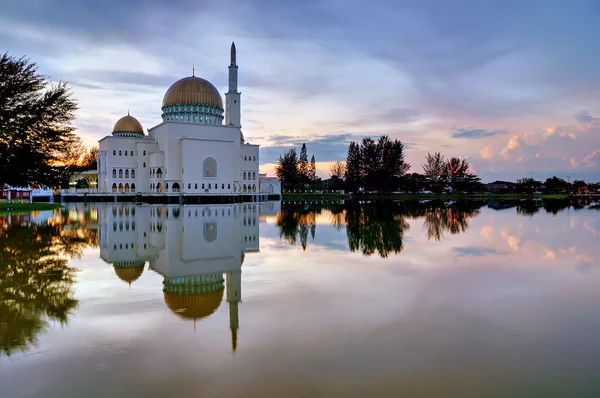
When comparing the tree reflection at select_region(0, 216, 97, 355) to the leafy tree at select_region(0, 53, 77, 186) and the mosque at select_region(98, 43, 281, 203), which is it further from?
the mosque at select_region(98, 43, 281, 203)

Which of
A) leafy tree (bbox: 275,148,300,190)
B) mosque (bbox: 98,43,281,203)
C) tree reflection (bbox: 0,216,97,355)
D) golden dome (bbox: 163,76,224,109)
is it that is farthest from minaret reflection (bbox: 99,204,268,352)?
leafy tree (bbox: 275,148,300,190)

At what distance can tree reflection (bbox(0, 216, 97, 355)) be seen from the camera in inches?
212

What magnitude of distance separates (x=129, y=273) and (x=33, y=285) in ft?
6.34

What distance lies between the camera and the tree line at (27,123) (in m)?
24.4

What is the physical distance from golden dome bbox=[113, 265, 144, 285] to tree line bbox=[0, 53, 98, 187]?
19.4 meters

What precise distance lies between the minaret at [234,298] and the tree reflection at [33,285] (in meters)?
2.26

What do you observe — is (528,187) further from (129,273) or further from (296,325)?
(296,325)

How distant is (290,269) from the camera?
32.4ft

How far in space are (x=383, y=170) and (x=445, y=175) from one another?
62.6ft

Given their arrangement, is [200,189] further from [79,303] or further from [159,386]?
[159,386]

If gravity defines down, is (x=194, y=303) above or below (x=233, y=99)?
below

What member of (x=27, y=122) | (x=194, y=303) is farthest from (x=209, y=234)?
(x=27, y=122)

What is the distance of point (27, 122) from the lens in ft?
81.3

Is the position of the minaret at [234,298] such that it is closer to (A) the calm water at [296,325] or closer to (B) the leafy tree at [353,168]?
(A) the calm water at [296,325]
